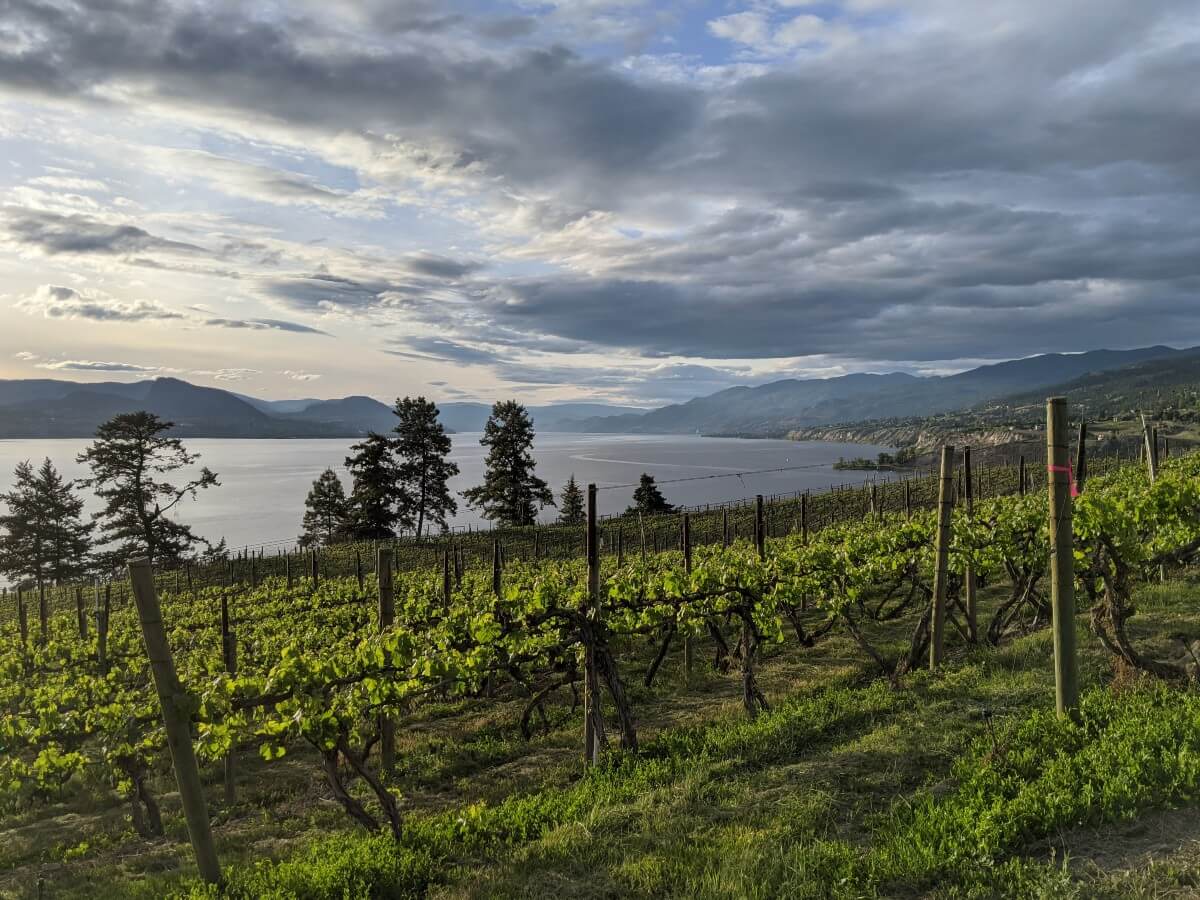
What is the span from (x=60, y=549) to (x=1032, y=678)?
174 feet

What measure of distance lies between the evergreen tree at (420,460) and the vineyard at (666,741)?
3304cm

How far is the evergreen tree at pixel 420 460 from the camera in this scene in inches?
1838

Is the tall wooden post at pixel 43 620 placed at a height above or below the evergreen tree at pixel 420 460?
below

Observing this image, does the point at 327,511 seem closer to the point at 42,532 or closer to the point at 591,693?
the point at 42,532

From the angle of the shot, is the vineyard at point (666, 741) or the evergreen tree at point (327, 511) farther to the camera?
the evergreen tree at point (327, 511)

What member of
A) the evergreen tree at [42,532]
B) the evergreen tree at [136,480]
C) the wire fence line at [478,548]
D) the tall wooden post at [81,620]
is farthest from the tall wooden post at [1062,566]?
the evergreen tree at [42,532]

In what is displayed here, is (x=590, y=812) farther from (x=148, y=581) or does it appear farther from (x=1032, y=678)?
(x=1032, y=678)

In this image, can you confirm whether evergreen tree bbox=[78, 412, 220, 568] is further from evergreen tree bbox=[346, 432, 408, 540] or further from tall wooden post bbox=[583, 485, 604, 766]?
tall wooden post bbox=[583, 485, 604, 766]

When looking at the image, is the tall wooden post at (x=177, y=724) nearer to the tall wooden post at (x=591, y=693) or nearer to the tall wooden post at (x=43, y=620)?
the tall wooden post at (x=591, y=693)

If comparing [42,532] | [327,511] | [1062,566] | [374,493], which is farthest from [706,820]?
[327,511]

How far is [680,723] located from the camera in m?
9.16

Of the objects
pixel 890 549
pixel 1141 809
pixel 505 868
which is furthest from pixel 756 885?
pixel 890 549

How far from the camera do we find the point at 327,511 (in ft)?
174

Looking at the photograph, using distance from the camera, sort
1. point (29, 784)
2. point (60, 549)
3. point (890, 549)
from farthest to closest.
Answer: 1. point (60, 549)
2. point (890, 549)
3. point (29, 784)
